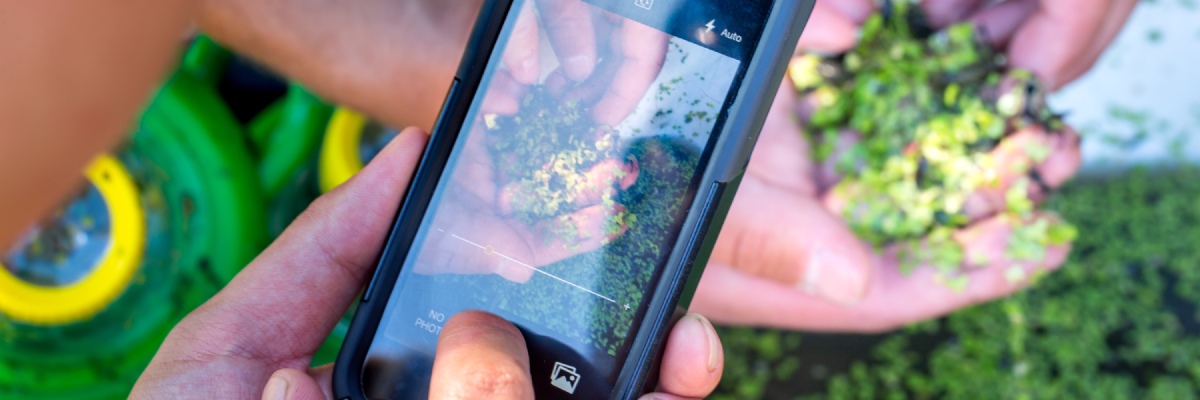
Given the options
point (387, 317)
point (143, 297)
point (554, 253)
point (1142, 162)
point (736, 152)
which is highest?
point (1142, 162)

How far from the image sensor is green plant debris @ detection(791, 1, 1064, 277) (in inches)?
36.9

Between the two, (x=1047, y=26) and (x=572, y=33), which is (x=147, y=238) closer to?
(x=572, y=33)

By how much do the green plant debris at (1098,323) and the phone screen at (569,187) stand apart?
2.74 feet

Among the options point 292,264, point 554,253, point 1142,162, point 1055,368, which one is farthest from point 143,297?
point 1142,162

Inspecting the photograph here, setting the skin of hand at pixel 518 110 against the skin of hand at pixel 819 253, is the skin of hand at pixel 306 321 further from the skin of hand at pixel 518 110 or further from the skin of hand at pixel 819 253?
the skin of hand at pixel 819 253

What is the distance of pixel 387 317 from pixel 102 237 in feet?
2.34

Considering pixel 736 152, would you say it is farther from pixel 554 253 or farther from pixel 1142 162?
pixel 1142 162

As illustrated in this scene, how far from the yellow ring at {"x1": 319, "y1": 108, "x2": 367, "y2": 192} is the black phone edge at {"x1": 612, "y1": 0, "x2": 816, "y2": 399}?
2.08ft

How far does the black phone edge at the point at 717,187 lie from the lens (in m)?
0.56

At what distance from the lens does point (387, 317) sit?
2.11 ft

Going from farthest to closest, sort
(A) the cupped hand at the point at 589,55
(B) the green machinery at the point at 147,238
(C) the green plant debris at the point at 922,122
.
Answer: (B) the green machinery at the point at 147,238 < (C) the green plant debris at the point at 922,122 < (A) the cupped hand at the point at 589,55

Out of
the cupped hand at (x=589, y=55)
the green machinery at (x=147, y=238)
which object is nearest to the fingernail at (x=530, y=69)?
the cupped hand at (x=589, y=55)

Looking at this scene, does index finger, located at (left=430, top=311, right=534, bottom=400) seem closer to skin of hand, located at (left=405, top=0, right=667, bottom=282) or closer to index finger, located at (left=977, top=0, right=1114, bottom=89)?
skin of hand, located at (left=405, top=0, right=667, bottom=282)

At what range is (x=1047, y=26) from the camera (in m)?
0.97
